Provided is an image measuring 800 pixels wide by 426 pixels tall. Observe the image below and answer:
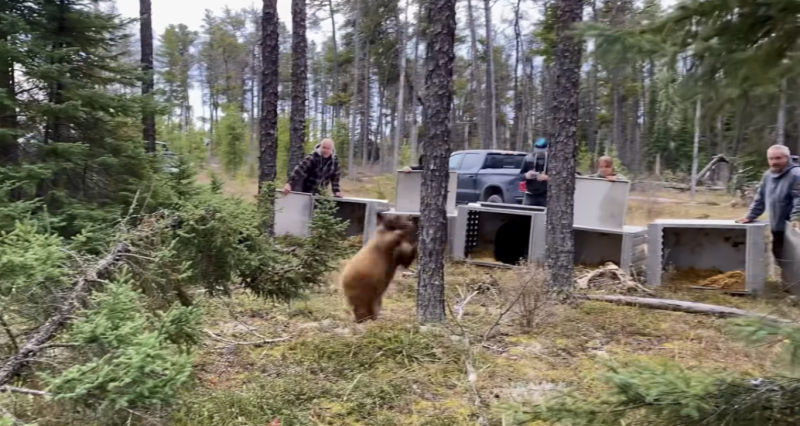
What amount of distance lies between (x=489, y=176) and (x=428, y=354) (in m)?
10.5

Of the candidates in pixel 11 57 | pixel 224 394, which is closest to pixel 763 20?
pixel 224 394

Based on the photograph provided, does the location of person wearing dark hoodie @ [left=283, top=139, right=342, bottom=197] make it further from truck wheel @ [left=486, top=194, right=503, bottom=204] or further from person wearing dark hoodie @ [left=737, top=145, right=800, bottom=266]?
person wearing dark hoodie @ [left=737, top=145, right=800, bottom=266]

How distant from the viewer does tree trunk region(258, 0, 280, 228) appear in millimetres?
10016

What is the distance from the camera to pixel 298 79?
12.5 metres

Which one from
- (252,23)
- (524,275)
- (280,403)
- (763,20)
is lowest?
(280,403)

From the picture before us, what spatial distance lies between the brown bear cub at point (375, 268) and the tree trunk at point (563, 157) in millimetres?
2126

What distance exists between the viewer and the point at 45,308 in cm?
316

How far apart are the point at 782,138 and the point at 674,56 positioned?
0.64 meters

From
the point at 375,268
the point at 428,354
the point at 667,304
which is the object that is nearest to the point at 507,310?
the point at 428,354

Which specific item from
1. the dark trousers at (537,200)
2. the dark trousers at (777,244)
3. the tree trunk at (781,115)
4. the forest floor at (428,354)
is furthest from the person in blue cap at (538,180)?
the tree trunk at (781,115)

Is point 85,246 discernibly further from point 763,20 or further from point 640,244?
point 640,244

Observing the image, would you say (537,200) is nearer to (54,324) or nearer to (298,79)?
(298,79)

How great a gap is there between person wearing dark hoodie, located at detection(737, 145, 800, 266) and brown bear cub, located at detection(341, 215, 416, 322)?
4.40 m

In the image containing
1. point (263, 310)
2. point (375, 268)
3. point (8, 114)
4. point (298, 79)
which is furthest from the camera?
point (298, 79)
